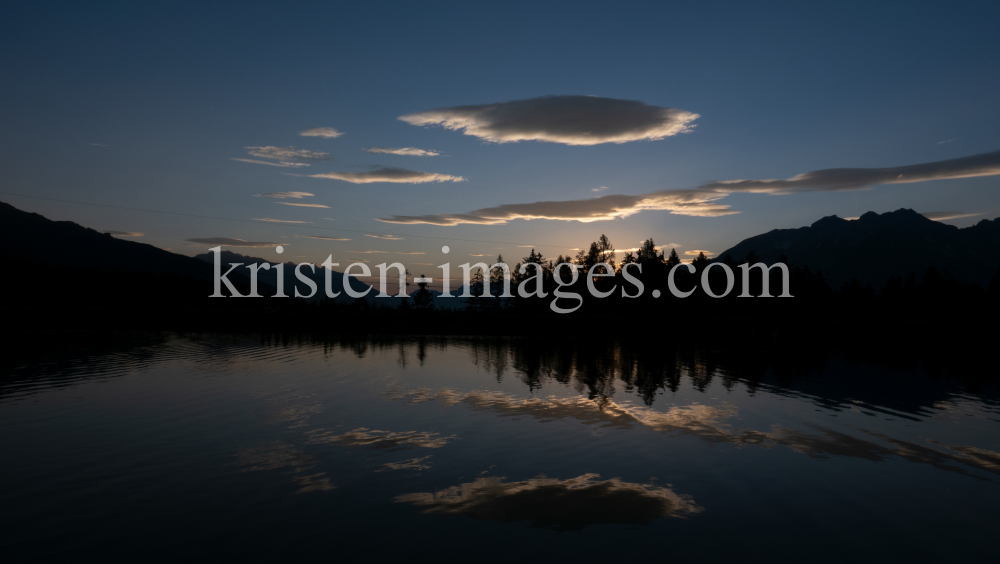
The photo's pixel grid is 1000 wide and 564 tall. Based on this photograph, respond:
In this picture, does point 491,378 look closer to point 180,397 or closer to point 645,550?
point 180,397

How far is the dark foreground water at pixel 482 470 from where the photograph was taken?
1119cm

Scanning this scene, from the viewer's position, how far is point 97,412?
2236cm

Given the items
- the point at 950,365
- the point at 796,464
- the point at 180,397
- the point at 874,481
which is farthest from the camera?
the point at 950,365

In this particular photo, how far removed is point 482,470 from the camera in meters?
16.1

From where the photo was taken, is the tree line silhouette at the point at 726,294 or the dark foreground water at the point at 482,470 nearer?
the dark foreground water at the point at 482,470

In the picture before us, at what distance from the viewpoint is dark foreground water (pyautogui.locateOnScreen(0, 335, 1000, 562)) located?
11.2m

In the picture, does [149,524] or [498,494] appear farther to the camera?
[498,494]

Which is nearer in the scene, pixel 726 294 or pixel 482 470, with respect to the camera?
pixel 482 470

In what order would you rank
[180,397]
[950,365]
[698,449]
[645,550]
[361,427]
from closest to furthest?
[645,550] → [698,449] → [361,427] → [180,397] → [950,365]

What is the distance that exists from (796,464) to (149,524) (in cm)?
1920

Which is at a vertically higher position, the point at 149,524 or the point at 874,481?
the point at 149,524

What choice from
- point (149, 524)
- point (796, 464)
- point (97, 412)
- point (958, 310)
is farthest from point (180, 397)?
point (958, 310)

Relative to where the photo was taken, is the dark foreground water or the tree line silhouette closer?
the dark foreground water

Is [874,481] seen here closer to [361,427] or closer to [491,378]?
[361,427]
